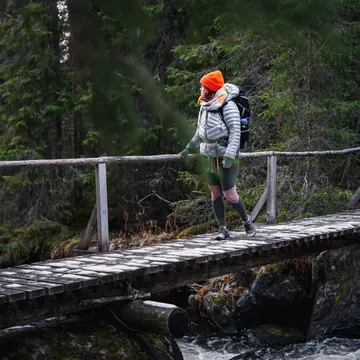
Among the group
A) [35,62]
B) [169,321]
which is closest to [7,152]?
[169,321]

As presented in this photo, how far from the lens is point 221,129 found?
646 cm

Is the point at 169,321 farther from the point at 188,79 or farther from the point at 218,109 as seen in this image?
the point at 188,79

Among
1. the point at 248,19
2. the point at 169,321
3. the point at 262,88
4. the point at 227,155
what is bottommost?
the point at 169,321

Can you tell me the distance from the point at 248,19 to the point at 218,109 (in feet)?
15.0

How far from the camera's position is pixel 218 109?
252 inches

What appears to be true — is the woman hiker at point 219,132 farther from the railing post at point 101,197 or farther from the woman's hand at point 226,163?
the railing post at point 101,197

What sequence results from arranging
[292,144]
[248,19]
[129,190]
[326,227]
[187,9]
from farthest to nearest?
[129,190] < [292,144] < [326,227] < [187,9] < [248,19]

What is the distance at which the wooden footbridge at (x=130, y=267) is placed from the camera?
463 centimetres

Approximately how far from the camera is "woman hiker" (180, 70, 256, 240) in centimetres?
636

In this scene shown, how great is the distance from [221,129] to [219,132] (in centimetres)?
4

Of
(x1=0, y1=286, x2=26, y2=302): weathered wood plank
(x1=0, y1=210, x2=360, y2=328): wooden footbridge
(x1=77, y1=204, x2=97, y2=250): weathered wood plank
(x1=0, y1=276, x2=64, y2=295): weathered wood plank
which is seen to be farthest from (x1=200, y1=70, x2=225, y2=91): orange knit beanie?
(x1=0, y1=286, x2=26, y2=302): weathered wood plank

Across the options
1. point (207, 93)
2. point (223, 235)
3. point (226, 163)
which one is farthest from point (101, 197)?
point (223, 235)

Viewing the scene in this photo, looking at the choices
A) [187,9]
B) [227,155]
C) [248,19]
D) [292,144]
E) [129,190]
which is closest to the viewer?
[248,19]

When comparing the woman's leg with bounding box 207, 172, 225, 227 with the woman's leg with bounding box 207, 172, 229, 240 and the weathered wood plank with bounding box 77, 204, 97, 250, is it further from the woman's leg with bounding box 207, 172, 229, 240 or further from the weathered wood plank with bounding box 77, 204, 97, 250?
the weathered wood plank with bounding box 77, 204, 97, 250
